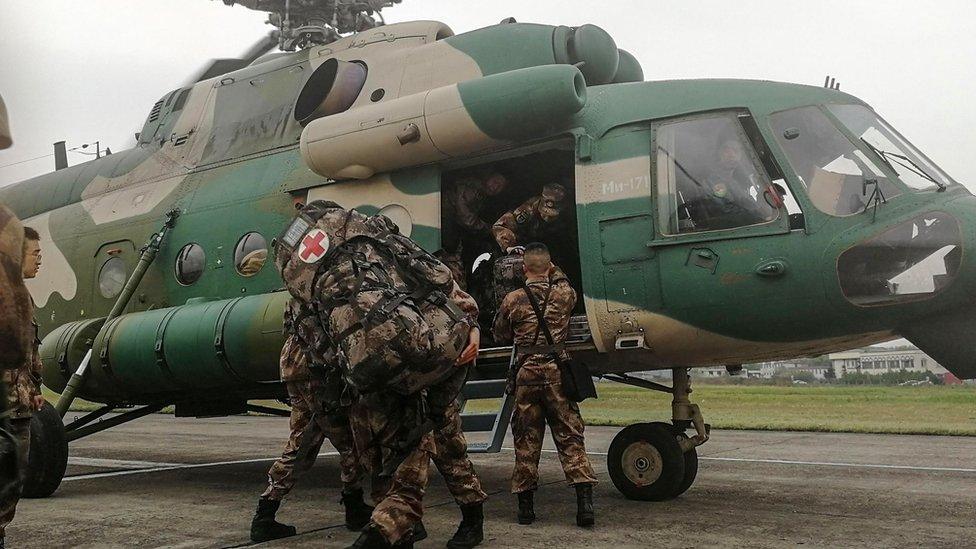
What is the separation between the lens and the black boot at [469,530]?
4.23 m

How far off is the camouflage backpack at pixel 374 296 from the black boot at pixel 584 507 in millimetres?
1492

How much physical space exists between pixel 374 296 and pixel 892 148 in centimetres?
357

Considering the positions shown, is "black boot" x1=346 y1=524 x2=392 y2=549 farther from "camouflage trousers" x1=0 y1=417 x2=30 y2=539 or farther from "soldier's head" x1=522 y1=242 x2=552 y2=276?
"soldier's head" x1=522 y1=242 x2=552 y2=276

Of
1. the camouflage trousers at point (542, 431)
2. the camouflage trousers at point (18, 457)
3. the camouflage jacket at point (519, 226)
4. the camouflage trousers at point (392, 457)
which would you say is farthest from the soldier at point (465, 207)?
the camouflage trousers at point (18, 457)

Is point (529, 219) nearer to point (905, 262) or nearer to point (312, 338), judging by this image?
point (312, 338)

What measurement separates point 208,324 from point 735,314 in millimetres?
3752

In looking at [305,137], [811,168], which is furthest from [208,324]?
[811,168]

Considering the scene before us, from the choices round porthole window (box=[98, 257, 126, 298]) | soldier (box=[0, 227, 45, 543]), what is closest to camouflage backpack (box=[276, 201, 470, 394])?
soldier (box=[0, 227, 45, 543])

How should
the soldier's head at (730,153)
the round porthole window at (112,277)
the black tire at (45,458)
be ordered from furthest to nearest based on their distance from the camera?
the round porthole window at (112,277) < the black tire at (45,458) < the soldier's head at (730,153)

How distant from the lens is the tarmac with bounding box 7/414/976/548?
4578mm

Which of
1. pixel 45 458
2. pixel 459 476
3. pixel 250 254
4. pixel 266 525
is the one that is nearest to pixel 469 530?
pixel 459 476

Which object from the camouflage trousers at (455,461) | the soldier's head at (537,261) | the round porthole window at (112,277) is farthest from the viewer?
the round porthole window at (112,277)

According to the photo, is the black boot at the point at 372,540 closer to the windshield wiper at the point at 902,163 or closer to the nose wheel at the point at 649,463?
the nose wheel at the point at 649,463

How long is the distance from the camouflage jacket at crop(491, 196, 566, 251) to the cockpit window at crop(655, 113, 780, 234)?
1.08 m
